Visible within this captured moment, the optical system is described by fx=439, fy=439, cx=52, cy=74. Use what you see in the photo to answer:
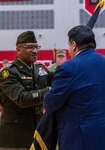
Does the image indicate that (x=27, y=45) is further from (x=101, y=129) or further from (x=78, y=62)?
(x=101, y=129)

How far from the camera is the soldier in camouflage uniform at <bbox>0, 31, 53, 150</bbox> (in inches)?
113

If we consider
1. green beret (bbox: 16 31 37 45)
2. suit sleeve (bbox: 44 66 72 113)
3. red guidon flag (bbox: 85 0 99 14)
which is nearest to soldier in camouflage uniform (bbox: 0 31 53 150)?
green beret (bbox: 16 31 37 45)

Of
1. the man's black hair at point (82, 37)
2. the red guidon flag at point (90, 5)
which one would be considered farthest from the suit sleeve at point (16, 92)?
the red guidon flag at point (90, 5)

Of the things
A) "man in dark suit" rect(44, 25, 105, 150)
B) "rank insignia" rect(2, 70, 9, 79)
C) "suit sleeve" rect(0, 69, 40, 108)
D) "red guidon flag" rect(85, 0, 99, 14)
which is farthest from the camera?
"red guidon flag" rect(85, 0, 99, 14)

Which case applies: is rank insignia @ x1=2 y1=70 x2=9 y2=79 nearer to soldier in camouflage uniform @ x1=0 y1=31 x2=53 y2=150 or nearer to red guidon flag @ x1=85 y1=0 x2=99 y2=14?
soldier in camouflage uniform @ x1=0 y1=31 x2=53 y2=150

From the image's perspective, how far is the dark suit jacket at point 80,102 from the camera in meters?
2.36

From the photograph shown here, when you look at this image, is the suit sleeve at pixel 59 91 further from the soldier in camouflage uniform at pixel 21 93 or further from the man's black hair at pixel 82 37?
the soldier in camouflage uniform at pixel 21 93

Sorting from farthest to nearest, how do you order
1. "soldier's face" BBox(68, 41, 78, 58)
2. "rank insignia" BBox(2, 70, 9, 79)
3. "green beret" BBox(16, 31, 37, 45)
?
1. "green beret" BBox(16, 31, 37, 45)
2. "rank insignia" BBox(2, 70, 9, 79)
3. "soldier's face" BBox(68, 41, 78, 58)

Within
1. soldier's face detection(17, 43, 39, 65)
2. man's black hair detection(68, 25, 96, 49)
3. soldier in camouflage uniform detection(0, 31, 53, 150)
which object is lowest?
soldier in camouflage uniform detection(0, 31, 53, 150)

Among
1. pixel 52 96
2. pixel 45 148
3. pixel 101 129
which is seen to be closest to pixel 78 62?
pixel 52 96

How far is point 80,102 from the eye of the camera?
7.81ft

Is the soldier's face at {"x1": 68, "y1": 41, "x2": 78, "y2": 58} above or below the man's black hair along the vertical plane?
below

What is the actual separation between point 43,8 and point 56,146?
652 centimetres

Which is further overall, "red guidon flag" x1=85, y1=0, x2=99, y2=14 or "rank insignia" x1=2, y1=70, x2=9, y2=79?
"red guidon flag" x1=85, y1=0, x2=99, y2=14
